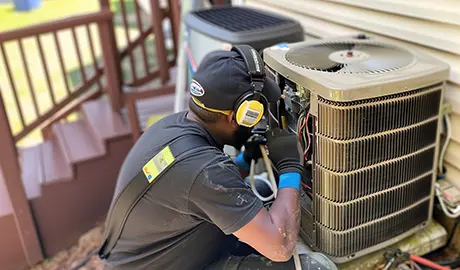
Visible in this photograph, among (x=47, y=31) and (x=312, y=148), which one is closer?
(x=312, y=148)

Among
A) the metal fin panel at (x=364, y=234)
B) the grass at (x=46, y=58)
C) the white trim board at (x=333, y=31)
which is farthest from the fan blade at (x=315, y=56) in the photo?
the grass at (x=46, y=58)

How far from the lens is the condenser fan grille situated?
188 cm

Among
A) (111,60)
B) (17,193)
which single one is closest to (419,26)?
(111,60)

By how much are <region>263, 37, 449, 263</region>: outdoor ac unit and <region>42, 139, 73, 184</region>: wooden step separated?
7.46ft

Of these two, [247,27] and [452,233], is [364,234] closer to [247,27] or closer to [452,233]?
[452,233]

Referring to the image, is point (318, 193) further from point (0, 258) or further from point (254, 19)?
point (0, 258)

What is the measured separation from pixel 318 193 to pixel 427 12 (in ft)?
3.37

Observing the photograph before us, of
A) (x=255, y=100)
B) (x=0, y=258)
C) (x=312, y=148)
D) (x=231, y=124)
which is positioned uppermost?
(x=255, y=100)

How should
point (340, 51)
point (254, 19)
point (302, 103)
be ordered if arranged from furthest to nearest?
point (254, 19)
point (340, 51)
point (302, 103)

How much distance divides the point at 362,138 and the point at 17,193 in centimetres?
263

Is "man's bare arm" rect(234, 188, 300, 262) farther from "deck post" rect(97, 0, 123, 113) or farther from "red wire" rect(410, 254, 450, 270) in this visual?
"deck post" rect(97, 0, 123, 113)

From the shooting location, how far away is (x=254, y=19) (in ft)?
9.48

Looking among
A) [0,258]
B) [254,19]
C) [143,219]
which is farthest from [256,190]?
[0,258]

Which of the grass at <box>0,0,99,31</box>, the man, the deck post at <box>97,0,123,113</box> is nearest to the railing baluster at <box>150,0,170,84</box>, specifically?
the deck post at <box>97,0,123,113</box>
